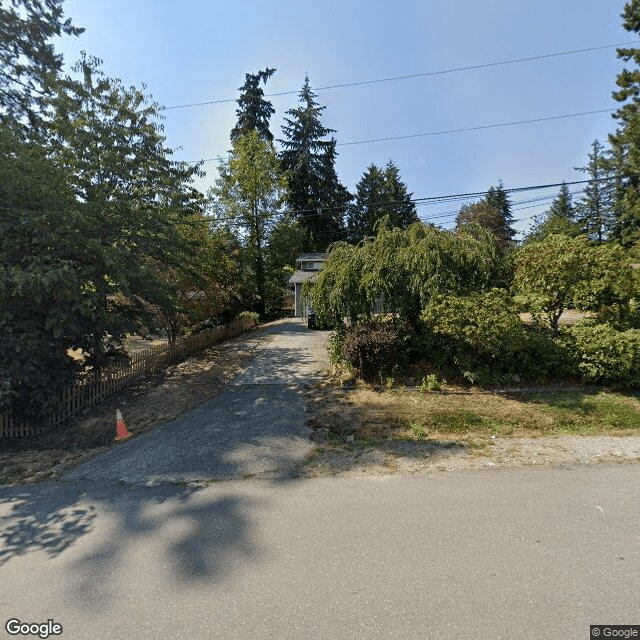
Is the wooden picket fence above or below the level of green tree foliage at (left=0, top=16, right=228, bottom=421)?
below

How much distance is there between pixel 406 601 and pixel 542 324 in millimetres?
7284

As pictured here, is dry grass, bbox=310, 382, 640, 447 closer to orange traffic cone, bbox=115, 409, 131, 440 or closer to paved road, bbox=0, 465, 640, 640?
paved road, bbox=0, 465, 640, 640

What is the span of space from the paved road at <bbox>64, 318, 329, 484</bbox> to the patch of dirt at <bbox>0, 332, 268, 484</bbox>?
1.37 ft

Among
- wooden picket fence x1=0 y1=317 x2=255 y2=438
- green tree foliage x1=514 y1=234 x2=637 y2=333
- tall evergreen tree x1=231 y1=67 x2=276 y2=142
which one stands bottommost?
wooden picket fence x1=0 y1=317 x2=255 y2=438

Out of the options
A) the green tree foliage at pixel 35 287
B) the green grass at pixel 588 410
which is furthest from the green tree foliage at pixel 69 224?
the green grass at pixel 588 410

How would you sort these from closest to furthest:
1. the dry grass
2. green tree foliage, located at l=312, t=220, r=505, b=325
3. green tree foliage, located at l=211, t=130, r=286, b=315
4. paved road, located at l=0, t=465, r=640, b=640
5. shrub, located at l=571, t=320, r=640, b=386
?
1. paved road, located at l=0, t=465, r=640, b=640
2. the dry grass
3. shrub, located at l=571, t=320, r=640, b=386
4. green tree foliage, located at l=312, t=220, r=505, b=325
5. green tree foliage, located at l=211, t=130, r=286, b=315

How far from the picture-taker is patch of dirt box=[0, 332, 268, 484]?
5211mm

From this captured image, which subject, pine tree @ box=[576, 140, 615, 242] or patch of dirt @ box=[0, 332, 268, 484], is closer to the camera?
patch of dirt @ box=[0, 332, 268, 484]

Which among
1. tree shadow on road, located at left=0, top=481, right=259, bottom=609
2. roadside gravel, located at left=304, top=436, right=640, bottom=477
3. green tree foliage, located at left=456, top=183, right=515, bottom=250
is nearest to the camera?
tree shadow on road, located at left=0, top=481, right=259, bottom=609

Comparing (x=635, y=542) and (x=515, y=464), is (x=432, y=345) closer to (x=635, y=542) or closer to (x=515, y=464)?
(x=515, y=464)

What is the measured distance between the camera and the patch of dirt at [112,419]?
17.1 feet

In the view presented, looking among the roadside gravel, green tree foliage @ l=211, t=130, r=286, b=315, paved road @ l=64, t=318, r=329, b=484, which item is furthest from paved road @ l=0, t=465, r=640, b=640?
green tree foliage @ l=211, t=130, r=286, b=315

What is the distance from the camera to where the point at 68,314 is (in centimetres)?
609

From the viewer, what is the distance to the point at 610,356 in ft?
22.2
